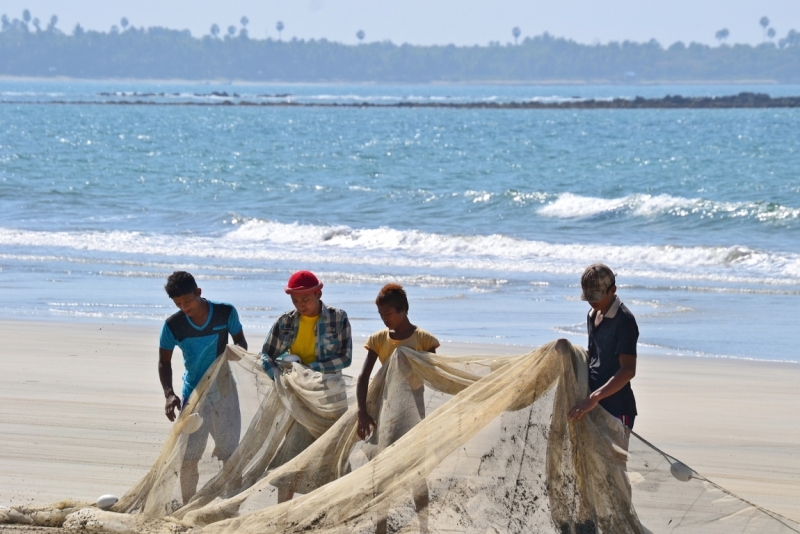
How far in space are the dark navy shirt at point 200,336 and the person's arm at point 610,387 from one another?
5.86 ft

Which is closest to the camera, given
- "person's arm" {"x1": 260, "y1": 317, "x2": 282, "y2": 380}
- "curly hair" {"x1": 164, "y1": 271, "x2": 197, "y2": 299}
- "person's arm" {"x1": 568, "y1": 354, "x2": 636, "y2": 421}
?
"person's arm" {"x1": 568, "y1": 354, "x2": 636, "y2": 421}

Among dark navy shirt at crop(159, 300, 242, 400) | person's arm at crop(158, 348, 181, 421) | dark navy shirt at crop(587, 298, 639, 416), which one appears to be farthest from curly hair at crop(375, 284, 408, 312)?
person's arm at crop(158, 348, 181, 421)

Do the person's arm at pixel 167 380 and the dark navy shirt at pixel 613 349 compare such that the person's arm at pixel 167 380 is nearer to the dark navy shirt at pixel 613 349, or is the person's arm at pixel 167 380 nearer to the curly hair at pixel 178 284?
the curly hair at pixel 178 284

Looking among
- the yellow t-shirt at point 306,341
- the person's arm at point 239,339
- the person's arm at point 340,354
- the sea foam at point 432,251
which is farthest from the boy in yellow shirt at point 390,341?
the sea foam at point 432,251

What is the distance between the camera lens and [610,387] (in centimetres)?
427

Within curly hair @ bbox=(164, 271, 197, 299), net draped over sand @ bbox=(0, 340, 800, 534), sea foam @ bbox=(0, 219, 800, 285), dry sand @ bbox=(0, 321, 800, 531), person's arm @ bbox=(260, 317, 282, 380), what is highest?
curly hair @ bbox=(164, 271, 197, 299)

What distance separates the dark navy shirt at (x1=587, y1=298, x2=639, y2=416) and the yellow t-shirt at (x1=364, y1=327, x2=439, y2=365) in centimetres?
76

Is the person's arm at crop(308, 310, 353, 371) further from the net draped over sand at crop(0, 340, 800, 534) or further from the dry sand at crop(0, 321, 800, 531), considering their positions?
the dry sand at crop(0, 321, 800, 531)

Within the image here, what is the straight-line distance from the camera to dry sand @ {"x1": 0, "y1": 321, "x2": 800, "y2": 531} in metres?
6.06

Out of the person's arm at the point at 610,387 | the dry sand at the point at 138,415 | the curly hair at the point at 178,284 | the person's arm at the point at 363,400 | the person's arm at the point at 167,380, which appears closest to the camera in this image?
the person's arm at the point at 610,387

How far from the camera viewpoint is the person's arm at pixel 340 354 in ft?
16.5

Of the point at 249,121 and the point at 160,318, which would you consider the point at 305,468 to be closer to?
the point at 160,318

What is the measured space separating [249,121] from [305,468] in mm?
76741

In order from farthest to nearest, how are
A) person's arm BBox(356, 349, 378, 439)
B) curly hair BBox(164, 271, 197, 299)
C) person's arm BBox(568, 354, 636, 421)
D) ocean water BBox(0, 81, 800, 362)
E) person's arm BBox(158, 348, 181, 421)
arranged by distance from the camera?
ocean water BBox(0, 81, 800, 362) < person's arm BBox(158, 348, 181, 421) < curly hair BBox(164, 271, 197, 299) < person's arm BBox(356, 349, 378, 439) < person's arm BBox(568, 354, 636, 421)
